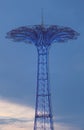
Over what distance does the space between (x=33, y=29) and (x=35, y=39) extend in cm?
169

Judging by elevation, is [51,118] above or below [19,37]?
below

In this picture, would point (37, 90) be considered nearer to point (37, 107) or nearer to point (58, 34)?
point (37, 107)

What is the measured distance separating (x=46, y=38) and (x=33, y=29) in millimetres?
2362

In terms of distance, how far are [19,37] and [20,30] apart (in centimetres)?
200

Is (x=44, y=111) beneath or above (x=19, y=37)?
beneath

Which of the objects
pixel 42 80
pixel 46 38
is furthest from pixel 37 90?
pixel 46 38

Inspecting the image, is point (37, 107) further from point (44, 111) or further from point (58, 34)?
point (58, 34)

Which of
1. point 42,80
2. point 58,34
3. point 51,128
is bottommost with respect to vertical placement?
point 51,128

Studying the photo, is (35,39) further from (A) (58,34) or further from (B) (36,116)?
(B) (36,116)

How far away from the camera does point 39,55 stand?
99.3 metres

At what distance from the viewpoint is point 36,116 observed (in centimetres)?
9825

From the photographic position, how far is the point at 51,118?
98.1m

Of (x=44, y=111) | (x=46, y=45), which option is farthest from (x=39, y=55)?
(x=44, y=111)

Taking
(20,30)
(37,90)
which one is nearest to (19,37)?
(20,30)
